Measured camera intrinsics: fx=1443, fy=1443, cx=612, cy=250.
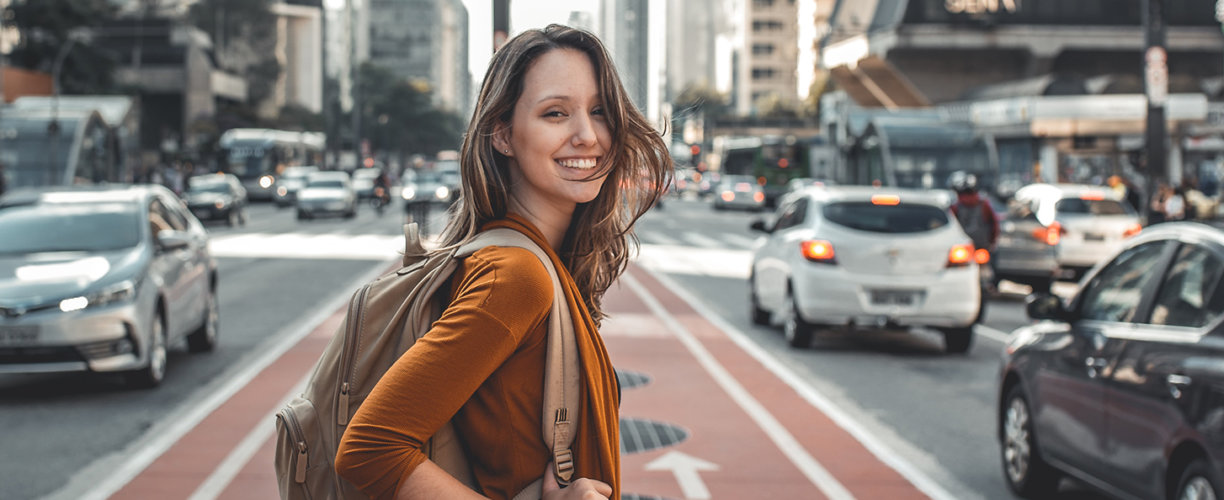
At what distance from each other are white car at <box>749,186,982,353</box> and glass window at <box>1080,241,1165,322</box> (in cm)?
644

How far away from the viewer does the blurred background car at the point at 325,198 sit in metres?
46.4

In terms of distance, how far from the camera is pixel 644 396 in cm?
1062

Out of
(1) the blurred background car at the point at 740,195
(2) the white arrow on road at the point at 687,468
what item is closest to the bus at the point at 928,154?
(1) the blurred background car at the point at 740,195

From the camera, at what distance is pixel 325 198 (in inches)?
1834

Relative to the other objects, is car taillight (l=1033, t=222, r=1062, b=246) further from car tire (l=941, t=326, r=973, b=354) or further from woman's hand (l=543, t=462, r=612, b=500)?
woman's hand (l=543, t=462, r=612, b=500)

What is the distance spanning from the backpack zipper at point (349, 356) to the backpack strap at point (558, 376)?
201 mm

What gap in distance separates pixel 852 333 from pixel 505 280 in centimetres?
1350

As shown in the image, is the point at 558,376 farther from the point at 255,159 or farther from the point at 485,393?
the point at 255,159

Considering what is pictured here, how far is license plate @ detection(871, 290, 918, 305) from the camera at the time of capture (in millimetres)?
13406

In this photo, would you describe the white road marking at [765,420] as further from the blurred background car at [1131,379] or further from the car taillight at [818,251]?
the car taillight at [818,251]

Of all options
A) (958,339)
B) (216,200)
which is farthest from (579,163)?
(216,200)

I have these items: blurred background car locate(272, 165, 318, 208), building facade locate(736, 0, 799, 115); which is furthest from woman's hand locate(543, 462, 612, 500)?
building facade locate(736, 0, 799, 115)

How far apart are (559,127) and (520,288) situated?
346 millimetres

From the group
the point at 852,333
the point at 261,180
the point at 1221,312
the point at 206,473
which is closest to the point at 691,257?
the point at 852,333
